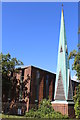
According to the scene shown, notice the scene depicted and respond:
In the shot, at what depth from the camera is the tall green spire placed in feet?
76.8

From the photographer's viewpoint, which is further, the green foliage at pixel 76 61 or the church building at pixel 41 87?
the church building at pixel 41 87

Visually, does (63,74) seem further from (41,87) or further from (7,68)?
(7,68)

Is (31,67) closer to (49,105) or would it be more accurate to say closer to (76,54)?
(49,105)

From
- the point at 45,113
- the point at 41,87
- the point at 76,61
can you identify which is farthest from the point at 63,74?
the point at 76,61

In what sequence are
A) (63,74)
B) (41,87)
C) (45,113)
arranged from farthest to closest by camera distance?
(41,87) → (63,74) → (45,113)

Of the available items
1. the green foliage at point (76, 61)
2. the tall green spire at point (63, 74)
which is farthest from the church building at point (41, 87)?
the green foliage at point (76, 61)

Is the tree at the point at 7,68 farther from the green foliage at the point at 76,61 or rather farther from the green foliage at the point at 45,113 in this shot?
the green foliage at the point at 76,61

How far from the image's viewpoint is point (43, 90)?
88.0ft

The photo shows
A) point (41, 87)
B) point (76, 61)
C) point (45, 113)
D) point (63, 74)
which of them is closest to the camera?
point (76, 61)

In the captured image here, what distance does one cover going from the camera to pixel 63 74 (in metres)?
24.0

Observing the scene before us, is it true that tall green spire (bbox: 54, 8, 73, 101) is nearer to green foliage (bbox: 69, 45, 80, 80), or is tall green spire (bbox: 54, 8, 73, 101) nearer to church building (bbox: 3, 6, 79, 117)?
church building (bbox: 3, 6, 79, 117)

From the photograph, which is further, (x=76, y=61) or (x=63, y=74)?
(x=63, y=74)

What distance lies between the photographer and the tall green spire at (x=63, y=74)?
76.8 ft

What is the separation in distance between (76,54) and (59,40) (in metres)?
8.51
